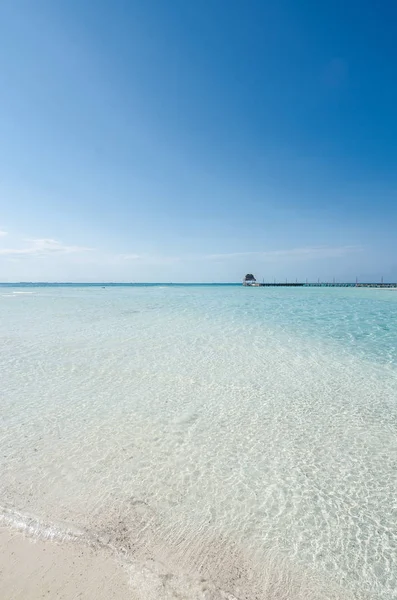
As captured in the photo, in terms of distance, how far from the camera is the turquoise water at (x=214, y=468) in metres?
2.43

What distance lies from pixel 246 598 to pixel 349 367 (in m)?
6.44

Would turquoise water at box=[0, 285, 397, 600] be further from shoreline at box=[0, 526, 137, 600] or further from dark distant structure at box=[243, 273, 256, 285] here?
dark distant structure at box=[243, 273, 256, 285]

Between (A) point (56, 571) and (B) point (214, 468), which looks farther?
(B) point (214, 468)

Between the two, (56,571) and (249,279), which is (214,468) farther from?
(249,279)

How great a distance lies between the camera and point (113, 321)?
1534 centimetres

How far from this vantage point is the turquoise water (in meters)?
2.43

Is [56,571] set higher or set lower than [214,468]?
higher

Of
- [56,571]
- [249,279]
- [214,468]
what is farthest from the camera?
[249,279]

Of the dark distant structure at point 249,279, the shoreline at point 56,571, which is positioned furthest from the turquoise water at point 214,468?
the dark distant structure at point 249,279

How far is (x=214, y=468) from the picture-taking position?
3705 mm

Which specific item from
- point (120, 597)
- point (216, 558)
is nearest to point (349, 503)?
point (216, 558)

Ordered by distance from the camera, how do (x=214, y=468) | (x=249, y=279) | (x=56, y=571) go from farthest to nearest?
(x=249, y=279), (x=214, y=468), (x=56, y=571)

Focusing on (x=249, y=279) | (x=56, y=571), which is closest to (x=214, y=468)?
(x=56, y=571)

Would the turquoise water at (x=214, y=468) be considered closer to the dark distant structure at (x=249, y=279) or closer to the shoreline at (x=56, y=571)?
the shoreline at (x=56, y=571)
